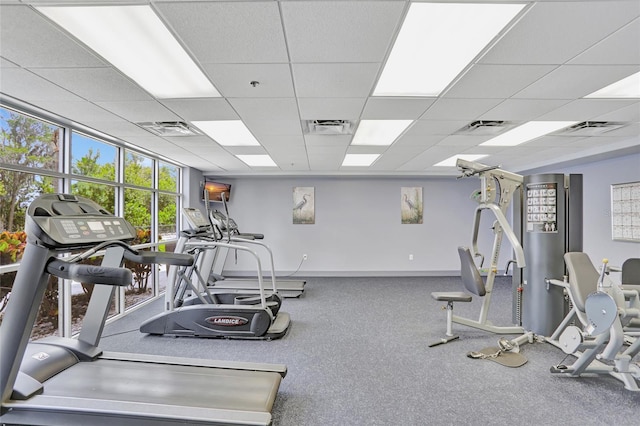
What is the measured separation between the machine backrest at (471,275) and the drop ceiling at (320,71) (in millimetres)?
1488

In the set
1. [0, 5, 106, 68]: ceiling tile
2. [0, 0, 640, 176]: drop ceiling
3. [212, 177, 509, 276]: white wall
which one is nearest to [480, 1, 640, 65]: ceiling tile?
[0, 0, 640, 176]: drop ceiling

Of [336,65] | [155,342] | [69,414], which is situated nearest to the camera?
[69,414]

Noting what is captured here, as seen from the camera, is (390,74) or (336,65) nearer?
(336,65)

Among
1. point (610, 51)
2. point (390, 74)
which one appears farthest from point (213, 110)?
point (610, 51)

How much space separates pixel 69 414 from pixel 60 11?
7.31 feet

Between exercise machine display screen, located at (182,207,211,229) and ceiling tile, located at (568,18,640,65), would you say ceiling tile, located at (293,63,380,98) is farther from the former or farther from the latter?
exercise machine display screen, located at (182,207,211,229)

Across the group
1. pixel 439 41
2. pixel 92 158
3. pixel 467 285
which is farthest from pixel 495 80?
pixel 92 158

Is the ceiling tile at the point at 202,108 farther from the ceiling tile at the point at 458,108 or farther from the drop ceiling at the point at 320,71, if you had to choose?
the ceiling tile at the point at 458,108

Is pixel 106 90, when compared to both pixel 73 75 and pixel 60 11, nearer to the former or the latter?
pixel 73 75

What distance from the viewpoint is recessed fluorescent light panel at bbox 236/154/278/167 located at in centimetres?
477

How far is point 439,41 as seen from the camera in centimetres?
173

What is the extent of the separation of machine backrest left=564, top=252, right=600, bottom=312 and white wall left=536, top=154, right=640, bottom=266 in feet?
8.39

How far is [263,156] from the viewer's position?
4.79 meters

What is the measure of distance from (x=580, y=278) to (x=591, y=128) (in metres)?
2.00
